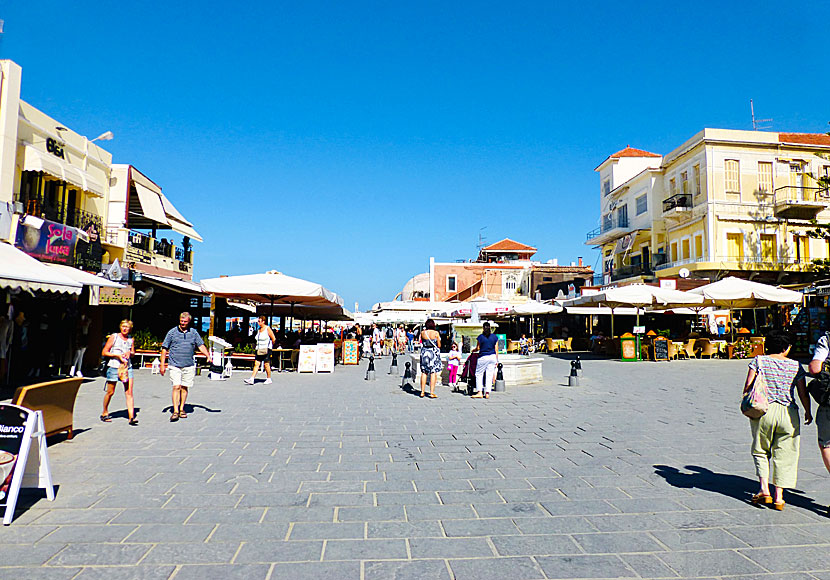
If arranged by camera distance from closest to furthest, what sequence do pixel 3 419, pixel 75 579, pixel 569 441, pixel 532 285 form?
pixel 75 579
pixel 3 419
pixel 569 441
pixel 532 285

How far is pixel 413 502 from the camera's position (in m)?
4.41

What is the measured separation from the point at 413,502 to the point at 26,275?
22.8 ft

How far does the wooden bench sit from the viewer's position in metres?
5.50

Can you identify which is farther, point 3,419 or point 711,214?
point 711,214

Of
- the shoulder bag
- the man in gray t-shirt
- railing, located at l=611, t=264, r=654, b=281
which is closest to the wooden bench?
the man in gray t-shirt

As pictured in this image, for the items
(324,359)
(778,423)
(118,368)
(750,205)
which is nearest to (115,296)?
(324,359)

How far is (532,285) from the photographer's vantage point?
54.2m

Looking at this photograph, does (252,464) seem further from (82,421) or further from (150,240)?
(150,240)

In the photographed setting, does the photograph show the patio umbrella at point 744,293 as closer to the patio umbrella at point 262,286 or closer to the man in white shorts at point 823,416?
the patio umbrella at point 262,286

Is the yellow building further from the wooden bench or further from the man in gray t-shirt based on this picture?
the wooden bench

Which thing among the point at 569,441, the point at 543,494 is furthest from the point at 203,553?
the point at 569,441

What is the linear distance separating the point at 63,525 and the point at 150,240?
1862cm

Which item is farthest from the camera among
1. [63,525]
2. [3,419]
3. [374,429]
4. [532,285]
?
[532,285]

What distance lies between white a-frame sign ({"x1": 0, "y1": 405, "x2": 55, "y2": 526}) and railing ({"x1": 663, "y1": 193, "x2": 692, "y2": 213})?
108ft
